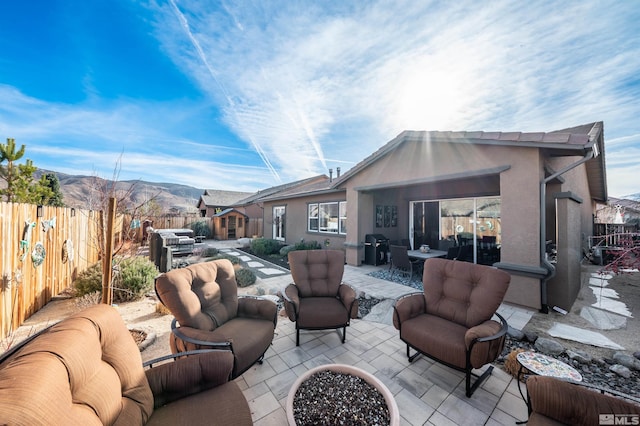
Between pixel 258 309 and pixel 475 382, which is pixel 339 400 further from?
pixel 475 382

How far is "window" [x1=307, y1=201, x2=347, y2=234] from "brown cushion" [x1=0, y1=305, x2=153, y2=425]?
316 inches

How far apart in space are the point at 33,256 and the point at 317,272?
4.97 m

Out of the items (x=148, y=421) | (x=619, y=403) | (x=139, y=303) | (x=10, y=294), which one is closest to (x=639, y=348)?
(x=619, y=403)

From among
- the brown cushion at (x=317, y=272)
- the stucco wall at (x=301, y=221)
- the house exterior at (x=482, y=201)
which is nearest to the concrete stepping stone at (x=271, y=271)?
the house exterior at (x=482, y=201)

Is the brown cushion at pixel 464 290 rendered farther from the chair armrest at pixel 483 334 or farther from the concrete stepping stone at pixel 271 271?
the concrete stepping stone at pixel 271 271

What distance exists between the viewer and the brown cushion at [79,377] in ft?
2.97

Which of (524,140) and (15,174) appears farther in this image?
(15,174)

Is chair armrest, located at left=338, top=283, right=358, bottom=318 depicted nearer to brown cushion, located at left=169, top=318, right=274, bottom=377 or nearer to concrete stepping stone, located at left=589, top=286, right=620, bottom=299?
brown cushion, located at left=169, top=318, right=274, bottom=377

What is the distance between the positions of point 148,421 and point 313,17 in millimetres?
6853

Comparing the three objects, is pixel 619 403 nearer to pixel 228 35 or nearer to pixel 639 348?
pixel 639 348

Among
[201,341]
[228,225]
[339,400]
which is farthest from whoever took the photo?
[228,225]

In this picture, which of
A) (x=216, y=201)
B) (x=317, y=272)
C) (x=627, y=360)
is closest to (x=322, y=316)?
(x=317, y=272)

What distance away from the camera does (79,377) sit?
118 cm

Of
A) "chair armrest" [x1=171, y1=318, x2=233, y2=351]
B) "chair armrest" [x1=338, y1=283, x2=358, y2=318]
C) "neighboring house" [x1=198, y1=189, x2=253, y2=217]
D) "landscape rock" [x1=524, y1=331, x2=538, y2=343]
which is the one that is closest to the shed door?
"chair armrest" [x1=338, y1=283, x2=358, y2=318]
